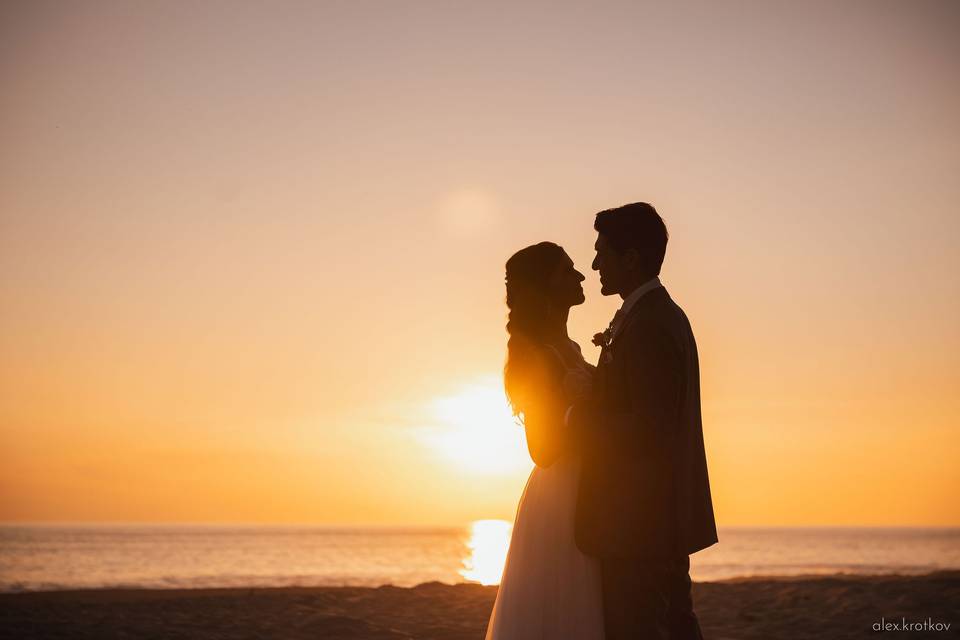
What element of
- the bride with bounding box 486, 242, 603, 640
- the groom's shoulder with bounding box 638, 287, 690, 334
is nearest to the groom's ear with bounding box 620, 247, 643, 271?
the groom's shoulder with bounding box 638, 287, 690, 334

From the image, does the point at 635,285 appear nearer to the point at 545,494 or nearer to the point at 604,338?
the point at 604,338

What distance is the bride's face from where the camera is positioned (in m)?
4.41

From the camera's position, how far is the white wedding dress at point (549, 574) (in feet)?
12.9

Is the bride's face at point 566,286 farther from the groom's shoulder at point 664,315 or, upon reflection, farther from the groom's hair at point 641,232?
the groom's shoulder at point 664,315

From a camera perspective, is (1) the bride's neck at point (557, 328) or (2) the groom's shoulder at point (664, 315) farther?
(1) the bride's neck at point (557, 328)

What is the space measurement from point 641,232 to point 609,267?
21cm

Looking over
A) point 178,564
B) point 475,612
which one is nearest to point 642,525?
point 475,612

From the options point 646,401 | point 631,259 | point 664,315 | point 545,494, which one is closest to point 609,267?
point 631,259

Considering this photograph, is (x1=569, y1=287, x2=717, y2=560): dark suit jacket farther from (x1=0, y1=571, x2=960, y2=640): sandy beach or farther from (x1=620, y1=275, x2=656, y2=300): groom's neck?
(x1=0, y1=571, x2=960, y2=640): sandy beach

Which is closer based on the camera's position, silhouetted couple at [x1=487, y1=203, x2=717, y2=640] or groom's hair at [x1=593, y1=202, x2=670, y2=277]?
silhouetted couple at [x1=487, y1=203, x2=717, y2=640]

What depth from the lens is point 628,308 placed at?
3.83 metres

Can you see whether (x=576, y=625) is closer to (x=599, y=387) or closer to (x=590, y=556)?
(x=590, y=556)

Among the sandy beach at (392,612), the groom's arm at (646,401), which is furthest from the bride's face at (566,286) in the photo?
the sandy beach at (392,612)

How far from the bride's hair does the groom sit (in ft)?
1.37
